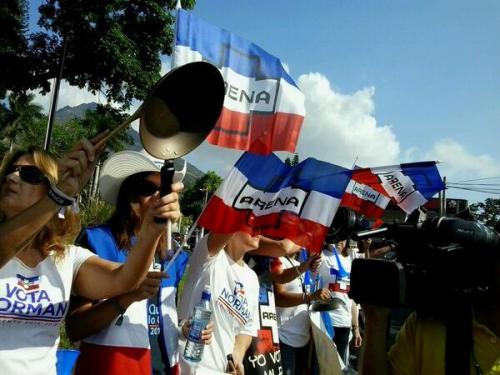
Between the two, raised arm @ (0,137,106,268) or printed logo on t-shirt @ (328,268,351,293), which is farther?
printed logo on t-shirt @ (328,268,351,293)

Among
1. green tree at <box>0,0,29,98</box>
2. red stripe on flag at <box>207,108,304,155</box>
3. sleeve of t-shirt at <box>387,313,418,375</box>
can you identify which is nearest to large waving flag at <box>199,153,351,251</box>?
red stripe on flag at <box>207,108,304,155</box>

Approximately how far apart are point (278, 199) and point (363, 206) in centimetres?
286

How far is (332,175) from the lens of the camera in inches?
180

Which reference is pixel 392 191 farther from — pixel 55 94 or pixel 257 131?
pixel 55 94

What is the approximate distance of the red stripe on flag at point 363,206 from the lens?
6.73 meters

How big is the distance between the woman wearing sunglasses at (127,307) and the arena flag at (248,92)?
37.7 inches

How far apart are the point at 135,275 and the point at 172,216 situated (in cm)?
44

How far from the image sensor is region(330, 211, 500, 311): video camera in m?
1.68

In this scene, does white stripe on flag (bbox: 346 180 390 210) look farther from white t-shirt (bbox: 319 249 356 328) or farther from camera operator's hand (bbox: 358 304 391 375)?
camera operator's hand (bbox: 358 304 391 375)

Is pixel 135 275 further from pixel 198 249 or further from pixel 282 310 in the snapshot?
pixel 282 310

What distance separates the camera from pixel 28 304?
6.83 ft

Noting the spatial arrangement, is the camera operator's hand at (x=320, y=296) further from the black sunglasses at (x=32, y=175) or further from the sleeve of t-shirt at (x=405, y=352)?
the black sunglasses at (x=32, y=175)

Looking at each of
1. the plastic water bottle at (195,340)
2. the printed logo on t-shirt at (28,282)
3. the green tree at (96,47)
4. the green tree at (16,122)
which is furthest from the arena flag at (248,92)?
the green tree at (16,122)

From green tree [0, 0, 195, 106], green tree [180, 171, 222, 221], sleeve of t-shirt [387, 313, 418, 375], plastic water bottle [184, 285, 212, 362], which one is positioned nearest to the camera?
sleeve of t-shirt [387, 313, 418, 375]
